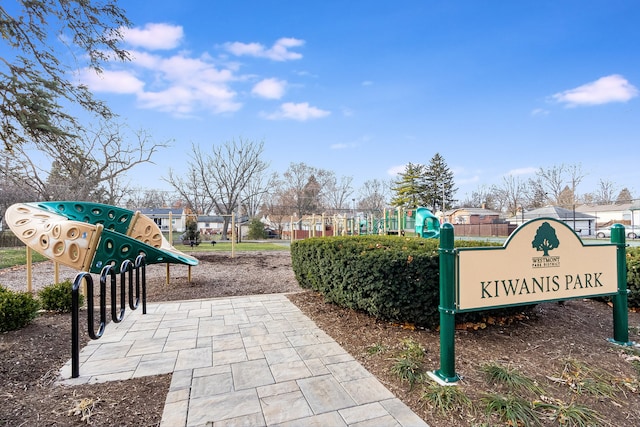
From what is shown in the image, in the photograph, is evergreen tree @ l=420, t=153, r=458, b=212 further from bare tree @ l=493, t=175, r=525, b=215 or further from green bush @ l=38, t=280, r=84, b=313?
green bush @ l=38, t=280, r=84, b=313

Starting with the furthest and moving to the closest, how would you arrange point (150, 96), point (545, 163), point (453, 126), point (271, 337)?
1. point (545, 163)
2. point (453, 126)
3. point (150, 96)
4. point (271, 337)

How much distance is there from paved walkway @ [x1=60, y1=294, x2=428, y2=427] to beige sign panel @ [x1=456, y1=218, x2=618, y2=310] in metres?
1.10

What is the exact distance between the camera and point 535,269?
287 centimetres

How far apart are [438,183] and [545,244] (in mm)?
49377

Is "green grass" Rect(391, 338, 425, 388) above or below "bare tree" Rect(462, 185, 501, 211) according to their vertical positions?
below

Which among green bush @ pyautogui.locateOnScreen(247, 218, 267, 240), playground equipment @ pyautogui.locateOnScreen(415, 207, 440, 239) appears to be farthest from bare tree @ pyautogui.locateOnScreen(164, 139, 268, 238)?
playground equipment @ pyautogui.locateOnScreen(415, 207, 440, 239)

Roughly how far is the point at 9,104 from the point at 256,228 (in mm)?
25518

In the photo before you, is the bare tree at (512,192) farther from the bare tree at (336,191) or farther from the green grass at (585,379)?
the green grass at (585,379)

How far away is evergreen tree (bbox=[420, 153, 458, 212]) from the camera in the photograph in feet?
159

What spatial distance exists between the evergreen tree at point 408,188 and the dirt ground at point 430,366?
39812mm

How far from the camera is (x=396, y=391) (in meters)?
2.32

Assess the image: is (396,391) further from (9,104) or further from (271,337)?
(9,104)

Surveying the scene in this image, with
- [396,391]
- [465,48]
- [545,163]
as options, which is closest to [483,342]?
[396,391]

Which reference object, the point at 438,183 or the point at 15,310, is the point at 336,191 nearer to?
the point at 438,183
